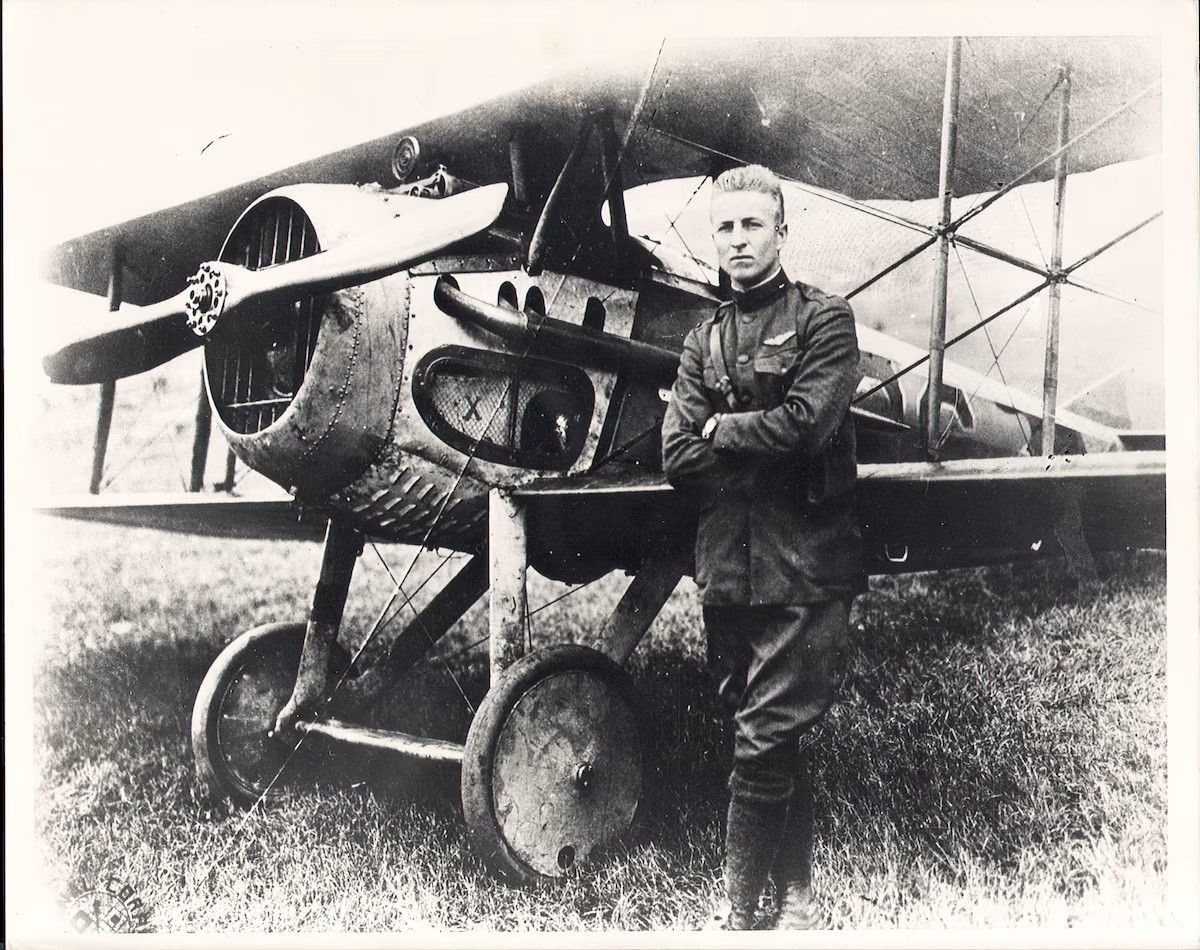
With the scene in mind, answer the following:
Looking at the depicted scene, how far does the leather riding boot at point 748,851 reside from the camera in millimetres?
2199

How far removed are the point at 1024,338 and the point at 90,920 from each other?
445 centimetres

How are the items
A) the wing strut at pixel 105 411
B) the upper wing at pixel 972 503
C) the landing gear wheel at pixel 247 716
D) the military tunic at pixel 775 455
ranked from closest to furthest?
the military tunic at pixel 775 455
the upper wing at pixel 972 503
the landing gear wheel at pixel 247 716
the wing strut at pixel 105 411

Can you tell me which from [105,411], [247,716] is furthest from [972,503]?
[105,411]

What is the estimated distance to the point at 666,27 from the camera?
104 inches

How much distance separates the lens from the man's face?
221 centimetres

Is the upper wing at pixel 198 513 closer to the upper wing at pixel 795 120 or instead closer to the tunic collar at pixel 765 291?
the upper wing at pixel 795 120

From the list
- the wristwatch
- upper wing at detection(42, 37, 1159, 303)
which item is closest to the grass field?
the wristwatch

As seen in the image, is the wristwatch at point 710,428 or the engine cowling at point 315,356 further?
the engine cowling at point 315,356

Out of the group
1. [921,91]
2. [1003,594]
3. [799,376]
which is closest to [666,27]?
[921,91]

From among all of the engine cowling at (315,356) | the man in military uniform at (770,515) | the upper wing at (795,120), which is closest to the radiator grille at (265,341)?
the engine cowling at (315,356)

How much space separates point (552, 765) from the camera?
276cm

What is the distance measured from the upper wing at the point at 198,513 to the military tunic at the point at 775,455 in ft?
5.95

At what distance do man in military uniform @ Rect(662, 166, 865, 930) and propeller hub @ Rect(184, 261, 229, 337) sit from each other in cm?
124

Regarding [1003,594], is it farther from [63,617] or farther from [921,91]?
[63,617]
